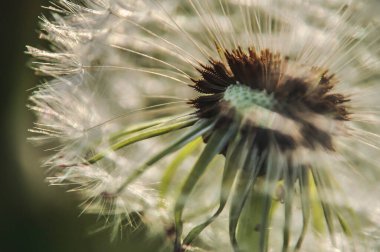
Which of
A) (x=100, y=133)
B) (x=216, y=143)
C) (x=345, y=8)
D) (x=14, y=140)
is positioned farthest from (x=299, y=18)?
(x=14, y=140)

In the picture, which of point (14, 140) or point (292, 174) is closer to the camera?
point (292, 174)

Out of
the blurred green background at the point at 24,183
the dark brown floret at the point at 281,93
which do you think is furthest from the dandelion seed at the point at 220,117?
the blurred green background at the point at 24,183

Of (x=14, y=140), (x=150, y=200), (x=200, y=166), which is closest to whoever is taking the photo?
(x=200, y=166)

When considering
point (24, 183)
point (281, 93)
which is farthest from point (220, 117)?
point (24, 183)

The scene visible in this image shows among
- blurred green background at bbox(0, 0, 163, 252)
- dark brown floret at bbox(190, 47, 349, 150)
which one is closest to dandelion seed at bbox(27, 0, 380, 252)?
dark brown floret at bbox(190, 47, 349, 150)

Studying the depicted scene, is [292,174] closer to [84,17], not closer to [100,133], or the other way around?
[100,133]

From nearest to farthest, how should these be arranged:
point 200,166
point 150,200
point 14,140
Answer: point 200,166 < point 150,200 < point 14,140

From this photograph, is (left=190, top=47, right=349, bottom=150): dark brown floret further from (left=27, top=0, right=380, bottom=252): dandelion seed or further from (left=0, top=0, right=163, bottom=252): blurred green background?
(left=0, top=0, right=163, bottom=252): blurred green background

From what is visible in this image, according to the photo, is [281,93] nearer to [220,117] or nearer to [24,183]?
[220,117]
